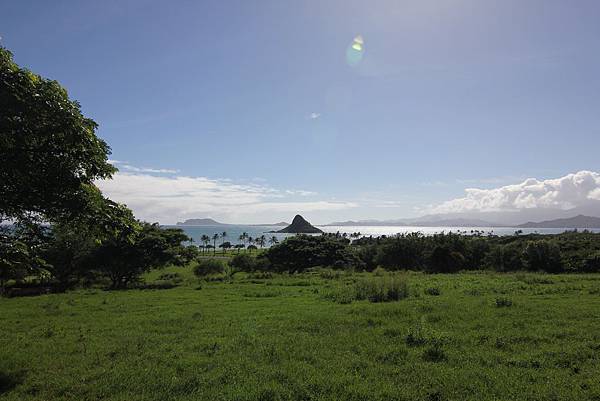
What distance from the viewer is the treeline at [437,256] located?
5759cm

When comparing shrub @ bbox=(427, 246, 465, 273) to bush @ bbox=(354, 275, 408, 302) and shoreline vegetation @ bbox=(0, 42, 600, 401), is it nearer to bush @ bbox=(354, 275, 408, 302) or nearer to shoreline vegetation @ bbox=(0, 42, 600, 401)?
bush @ bbox=(354, 275, 408, 302)

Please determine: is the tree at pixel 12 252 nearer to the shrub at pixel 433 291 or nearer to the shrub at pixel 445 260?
the shrub at pixel 433 291

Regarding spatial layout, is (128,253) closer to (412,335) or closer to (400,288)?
(400,288)

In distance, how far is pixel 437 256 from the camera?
213 feet

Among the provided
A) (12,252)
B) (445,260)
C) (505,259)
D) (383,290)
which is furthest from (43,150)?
(505,259)

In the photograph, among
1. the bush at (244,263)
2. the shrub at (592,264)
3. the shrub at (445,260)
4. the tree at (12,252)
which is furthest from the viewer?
the bush at (244,263)

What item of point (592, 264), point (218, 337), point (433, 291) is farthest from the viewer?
point (592, 264)

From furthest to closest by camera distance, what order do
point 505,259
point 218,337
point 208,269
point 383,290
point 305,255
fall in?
1. point 208,269
2. point 505,259
3. point 305,255
4. point 383,290
5. point 218,337

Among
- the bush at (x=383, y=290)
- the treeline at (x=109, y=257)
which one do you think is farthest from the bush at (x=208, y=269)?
the bush at (x=383, y=290)

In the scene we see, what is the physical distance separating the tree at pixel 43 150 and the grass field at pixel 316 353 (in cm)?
446

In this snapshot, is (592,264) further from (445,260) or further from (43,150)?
(43,150)

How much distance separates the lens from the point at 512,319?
15.2 metres

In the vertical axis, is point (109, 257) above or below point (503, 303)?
above

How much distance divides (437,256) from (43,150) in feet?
210
